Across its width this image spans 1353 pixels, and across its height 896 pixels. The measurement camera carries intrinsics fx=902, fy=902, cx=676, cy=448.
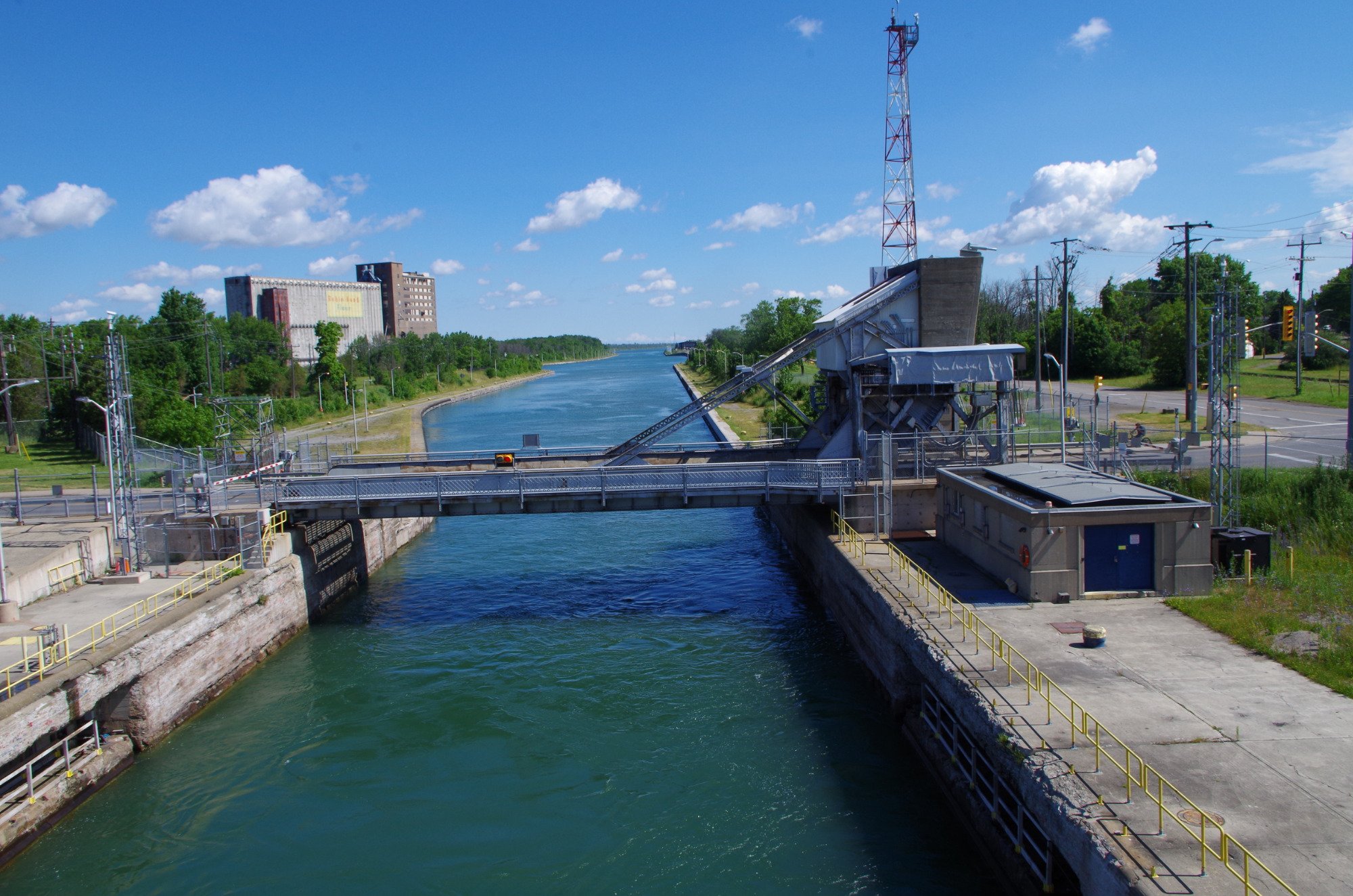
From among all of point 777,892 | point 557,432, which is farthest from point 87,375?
point 777,892

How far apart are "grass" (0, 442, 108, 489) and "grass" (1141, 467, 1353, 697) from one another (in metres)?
39.7

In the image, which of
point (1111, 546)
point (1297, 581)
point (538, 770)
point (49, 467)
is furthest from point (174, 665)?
point (49, 467)

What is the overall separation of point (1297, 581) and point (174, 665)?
2426 centimetres

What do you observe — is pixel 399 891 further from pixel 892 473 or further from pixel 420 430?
pixel 420 430

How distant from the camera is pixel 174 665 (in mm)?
19625

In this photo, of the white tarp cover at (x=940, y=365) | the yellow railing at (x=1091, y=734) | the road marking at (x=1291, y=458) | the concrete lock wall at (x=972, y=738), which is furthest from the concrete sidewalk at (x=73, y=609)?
the road marking at (x=1291, y=458)

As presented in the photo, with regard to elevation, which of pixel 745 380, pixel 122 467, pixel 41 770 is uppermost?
pixel 745 380

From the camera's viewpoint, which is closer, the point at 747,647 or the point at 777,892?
the point at 777,892

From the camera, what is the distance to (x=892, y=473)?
27.2 metres

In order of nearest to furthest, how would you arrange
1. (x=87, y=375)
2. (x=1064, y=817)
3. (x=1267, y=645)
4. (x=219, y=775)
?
(x=1064, y=817)
(x=1267, y=645)
(x=219, y=775)
(x=87, y=375)

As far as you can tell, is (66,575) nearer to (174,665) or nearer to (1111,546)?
(174,665)

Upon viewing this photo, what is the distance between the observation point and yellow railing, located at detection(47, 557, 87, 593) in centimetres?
2223

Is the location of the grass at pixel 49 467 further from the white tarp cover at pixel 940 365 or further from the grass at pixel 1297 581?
the grass at pixel 1297 581

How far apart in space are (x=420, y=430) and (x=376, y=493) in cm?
5367
